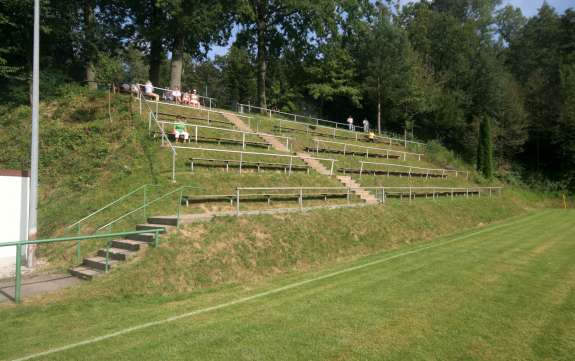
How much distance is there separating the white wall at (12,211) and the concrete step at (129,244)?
123 inches

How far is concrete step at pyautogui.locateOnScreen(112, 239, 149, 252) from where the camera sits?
1123cm

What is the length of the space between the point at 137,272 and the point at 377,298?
5.52 meters

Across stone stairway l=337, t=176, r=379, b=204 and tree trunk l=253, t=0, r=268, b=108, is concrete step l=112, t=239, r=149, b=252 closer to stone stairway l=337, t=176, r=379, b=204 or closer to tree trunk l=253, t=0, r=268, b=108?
stone stairway l=337, t=176, r=379, b=204

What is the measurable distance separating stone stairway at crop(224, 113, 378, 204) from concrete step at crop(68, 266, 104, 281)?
1312 cm

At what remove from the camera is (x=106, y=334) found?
691 cm

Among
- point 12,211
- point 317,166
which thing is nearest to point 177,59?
point 317,166

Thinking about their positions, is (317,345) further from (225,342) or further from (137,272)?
(137,272)

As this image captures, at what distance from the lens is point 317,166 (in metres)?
23.9

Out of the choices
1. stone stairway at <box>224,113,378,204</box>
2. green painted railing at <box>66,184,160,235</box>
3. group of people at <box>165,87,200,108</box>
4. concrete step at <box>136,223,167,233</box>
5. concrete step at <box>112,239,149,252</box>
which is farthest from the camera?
group of people at <box>165,87,200,108</box>

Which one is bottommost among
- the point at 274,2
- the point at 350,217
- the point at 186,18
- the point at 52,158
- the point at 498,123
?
the point at 350,217

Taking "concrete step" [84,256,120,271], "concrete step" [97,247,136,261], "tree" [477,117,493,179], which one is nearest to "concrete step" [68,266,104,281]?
"concrete step" [84,256,120,271]

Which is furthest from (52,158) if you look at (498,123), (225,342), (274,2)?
(498,123)

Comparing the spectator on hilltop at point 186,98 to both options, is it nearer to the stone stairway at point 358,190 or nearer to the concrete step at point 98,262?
the stone stairway at point 358,190

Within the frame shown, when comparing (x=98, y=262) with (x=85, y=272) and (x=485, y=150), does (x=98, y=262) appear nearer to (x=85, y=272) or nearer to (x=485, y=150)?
(x=85, y=272)
